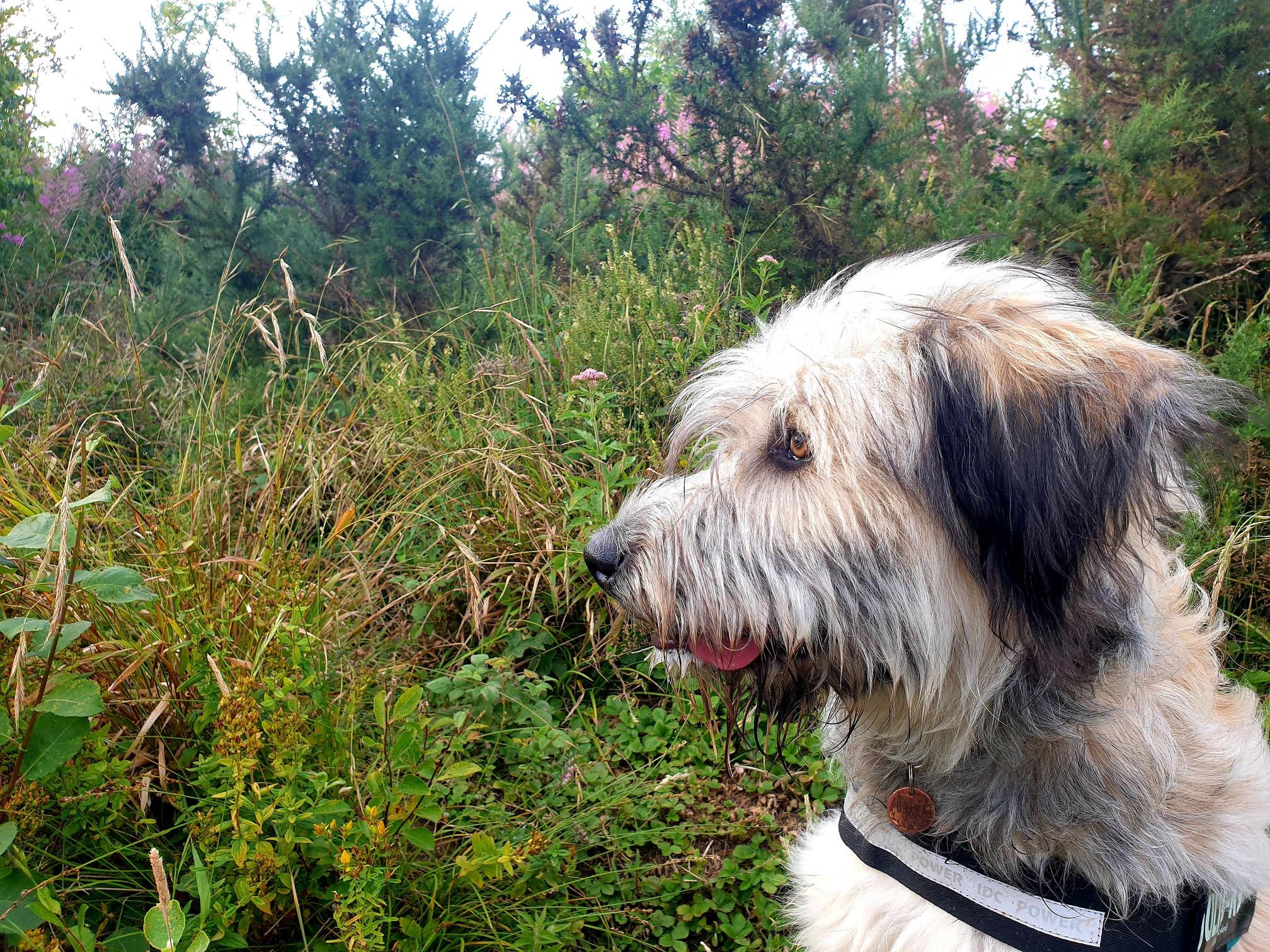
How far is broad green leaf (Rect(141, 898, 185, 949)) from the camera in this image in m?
1.55

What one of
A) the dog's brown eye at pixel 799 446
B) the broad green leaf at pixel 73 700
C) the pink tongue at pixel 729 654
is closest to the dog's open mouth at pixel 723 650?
the pink tongue at pixel 729 654

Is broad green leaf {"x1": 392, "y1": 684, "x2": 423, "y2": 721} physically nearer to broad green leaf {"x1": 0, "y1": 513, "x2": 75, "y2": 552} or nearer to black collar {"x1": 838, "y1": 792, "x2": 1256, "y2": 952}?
broad green leaf {"x1": 0, "y1": 513, "x2": 75, "y2": 552}

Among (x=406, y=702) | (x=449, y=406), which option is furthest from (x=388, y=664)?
(x=449, y=406)

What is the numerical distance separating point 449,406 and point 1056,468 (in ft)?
10.5

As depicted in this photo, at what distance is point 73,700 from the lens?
1.91m

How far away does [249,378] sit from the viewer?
17.5 feet

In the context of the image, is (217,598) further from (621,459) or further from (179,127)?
(179,127)

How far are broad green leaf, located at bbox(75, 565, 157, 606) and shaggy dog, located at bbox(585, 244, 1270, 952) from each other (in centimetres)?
94

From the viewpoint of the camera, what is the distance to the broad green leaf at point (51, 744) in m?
1.92

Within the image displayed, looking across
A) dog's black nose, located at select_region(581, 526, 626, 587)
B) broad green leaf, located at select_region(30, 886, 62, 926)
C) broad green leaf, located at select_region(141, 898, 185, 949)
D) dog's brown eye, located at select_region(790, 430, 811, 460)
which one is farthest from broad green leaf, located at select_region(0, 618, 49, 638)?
dog's brown eye, located at select_region(790, 430, 811, 460)

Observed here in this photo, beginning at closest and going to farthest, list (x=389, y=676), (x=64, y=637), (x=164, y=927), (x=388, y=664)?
(x=164, y=927) → (x=64, y=637) → (x=389, y=676) → (x=388, y=664)

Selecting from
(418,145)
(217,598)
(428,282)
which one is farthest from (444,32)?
(217,598)

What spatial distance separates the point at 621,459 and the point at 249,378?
9.13 ft

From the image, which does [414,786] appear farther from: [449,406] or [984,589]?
[449,406]
